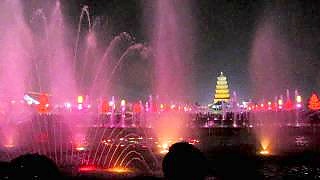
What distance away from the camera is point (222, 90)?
15375 cm

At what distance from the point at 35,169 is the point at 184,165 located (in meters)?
2.55

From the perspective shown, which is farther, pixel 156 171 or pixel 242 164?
pixel 242 164

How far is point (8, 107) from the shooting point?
38.9 m

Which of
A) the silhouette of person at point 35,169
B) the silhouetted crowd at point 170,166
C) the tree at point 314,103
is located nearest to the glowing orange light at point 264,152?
the silhouetted crowd at point 170,166

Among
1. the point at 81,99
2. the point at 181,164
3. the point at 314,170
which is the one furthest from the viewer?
the point at 81,99

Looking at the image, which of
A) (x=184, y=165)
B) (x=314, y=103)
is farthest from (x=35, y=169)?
(x=314, y=103)

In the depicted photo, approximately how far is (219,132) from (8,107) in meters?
16.0

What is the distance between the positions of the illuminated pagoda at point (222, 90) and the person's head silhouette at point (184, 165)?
14274 cm

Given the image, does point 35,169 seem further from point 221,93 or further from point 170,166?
point 221,93

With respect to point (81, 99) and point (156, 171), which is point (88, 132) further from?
point (156, 171)

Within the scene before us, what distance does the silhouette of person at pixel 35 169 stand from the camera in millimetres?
8445

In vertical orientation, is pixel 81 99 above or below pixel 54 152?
above

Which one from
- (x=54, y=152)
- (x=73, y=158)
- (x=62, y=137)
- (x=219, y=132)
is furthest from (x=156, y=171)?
(x=219, y=132)

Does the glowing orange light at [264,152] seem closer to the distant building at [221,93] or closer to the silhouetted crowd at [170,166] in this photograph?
the silhouetted crowd at [170,166]
